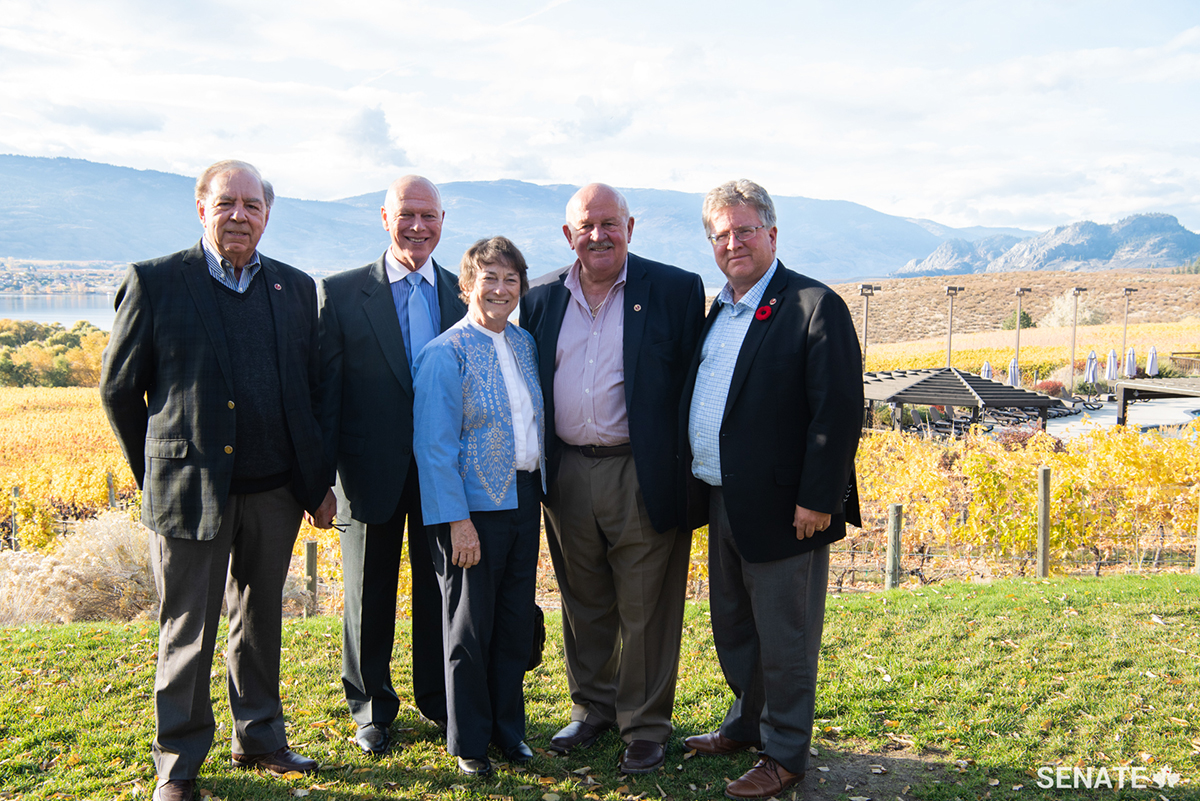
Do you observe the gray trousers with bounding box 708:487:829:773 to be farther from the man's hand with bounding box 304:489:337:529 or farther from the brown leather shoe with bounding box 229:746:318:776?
the brown leather shoe with bounding box 229:746:318:776

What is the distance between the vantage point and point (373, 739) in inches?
134

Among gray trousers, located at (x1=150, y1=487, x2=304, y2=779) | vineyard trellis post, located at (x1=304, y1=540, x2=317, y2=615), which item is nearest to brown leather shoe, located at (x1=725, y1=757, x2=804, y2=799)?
gray trousers, located at (x1=150, y1=487, x2=304, y2=779)

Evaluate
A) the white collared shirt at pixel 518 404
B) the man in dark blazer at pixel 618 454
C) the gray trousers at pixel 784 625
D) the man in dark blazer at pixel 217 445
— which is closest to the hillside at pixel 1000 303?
the man in dark blazer at pixel 618 454

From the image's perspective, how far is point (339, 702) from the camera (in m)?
3.98

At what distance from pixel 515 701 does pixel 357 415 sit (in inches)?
55.5

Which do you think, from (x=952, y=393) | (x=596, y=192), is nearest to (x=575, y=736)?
(x=596, y=192)

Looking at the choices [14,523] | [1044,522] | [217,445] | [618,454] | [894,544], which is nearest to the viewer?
[217,445]

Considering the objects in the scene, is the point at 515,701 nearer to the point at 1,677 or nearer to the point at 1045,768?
the point at 1045,768

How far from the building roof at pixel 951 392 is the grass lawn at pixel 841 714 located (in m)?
13.7

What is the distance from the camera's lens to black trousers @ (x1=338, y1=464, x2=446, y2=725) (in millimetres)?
3387

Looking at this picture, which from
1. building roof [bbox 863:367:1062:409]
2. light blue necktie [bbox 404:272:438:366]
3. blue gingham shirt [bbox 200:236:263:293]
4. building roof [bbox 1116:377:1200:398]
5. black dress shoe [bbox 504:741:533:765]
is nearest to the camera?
blue gingham shirt [bbox 200:236:263:293]

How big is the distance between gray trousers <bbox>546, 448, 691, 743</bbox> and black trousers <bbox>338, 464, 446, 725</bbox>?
1.96 ft

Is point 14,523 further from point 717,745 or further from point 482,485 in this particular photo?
point 717,745

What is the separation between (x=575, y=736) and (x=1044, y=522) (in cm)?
635
